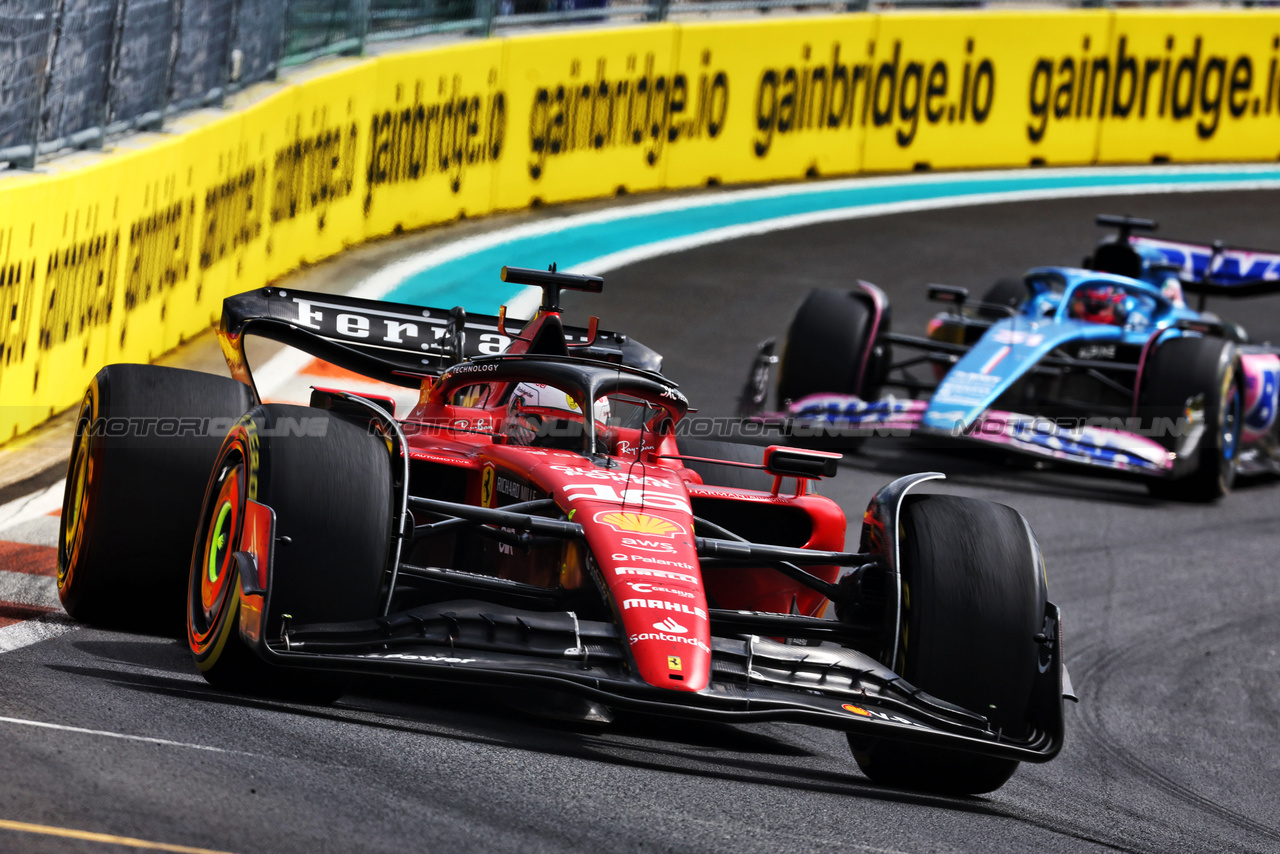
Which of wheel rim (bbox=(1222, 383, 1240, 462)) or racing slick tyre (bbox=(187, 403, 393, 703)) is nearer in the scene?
racing slick tyre (bbox=(187, 403, 393, 703))

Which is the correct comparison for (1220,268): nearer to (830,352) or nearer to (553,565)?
(830,352)

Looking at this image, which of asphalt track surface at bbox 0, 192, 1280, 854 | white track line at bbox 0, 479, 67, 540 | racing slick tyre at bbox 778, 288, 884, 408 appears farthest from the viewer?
racing slick tyre at bbox 778, 288, 884, 408

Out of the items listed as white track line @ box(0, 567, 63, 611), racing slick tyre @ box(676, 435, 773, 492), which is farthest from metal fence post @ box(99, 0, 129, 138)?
racing slick tyre @ box(676, 435, 773, 492)

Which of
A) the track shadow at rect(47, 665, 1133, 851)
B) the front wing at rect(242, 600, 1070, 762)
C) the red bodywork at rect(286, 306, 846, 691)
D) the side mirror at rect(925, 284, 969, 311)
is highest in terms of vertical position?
the red bodywork at rect(286, 306, 846, 691)

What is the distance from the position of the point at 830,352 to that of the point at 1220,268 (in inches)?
147

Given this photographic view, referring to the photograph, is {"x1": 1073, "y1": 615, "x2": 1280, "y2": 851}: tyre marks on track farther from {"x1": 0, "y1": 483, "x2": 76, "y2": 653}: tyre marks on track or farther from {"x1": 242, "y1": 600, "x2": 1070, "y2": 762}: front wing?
{"x1": 0, "y1": 483, "x2": 76, "y2": 653}: tyre marks on track

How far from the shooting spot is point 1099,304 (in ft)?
41.8

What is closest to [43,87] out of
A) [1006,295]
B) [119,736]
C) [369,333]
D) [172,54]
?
[172,54]

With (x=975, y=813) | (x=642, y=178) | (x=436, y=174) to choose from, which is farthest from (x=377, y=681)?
(x=642, y=178)

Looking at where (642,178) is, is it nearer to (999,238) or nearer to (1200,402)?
(999,238)

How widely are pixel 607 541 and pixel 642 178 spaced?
12996mm

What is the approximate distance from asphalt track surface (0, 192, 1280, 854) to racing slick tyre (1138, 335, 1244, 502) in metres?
1.37

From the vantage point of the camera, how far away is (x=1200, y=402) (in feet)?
38.4

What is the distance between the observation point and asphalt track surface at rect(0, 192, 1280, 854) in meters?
4.45
